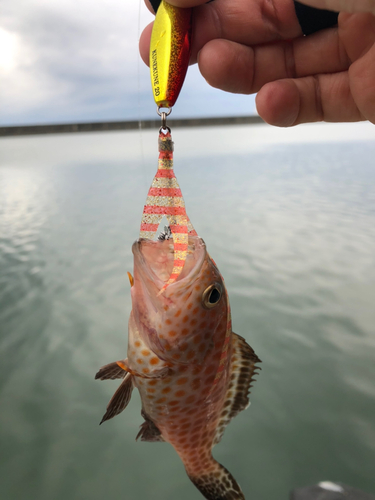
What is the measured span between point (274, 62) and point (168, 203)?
1189 millimetres

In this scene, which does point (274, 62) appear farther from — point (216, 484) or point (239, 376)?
point (216, 484)

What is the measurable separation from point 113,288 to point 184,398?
9.28ft

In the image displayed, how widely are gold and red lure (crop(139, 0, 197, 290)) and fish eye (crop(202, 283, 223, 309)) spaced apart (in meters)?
0.11

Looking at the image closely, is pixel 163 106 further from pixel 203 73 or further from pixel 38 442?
pixel 38 442

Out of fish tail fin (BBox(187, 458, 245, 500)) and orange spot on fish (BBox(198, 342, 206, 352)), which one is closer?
orange spot on fish (BBox(198, 342, 206, 352))

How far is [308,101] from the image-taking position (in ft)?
5.57

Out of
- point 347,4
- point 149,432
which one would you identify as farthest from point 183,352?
point 347,4

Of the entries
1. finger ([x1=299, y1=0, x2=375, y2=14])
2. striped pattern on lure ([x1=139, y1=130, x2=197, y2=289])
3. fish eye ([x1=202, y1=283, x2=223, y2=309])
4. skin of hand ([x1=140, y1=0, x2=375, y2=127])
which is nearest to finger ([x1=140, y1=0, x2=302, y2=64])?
skin of hand ([x1=140, y1=0, x2=375, y2=127])

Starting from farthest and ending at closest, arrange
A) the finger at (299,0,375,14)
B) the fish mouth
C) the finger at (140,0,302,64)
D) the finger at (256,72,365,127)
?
the finger at (256,72,365,127)
the finger at (140,0,302,64)
the fish mouth
the finger at (299,0,375,14)

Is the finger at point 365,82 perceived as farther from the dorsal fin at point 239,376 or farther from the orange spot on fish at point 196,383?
the orange spot on fish at point 196,383

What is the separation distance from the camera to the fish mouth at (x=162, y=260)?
0.94 meters

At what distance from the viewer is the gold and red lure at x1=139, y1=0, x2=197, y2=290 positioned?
0.88m

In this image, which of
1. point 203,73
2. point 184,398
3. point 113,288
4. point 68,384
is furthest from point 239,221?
point 184,398

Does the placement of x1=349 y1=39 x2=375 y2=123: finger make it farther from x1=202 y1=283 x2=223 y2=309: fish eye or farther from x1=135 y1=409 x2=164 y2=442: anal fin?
x1=135 y1=409 x2=164 y2=442: anal fin
